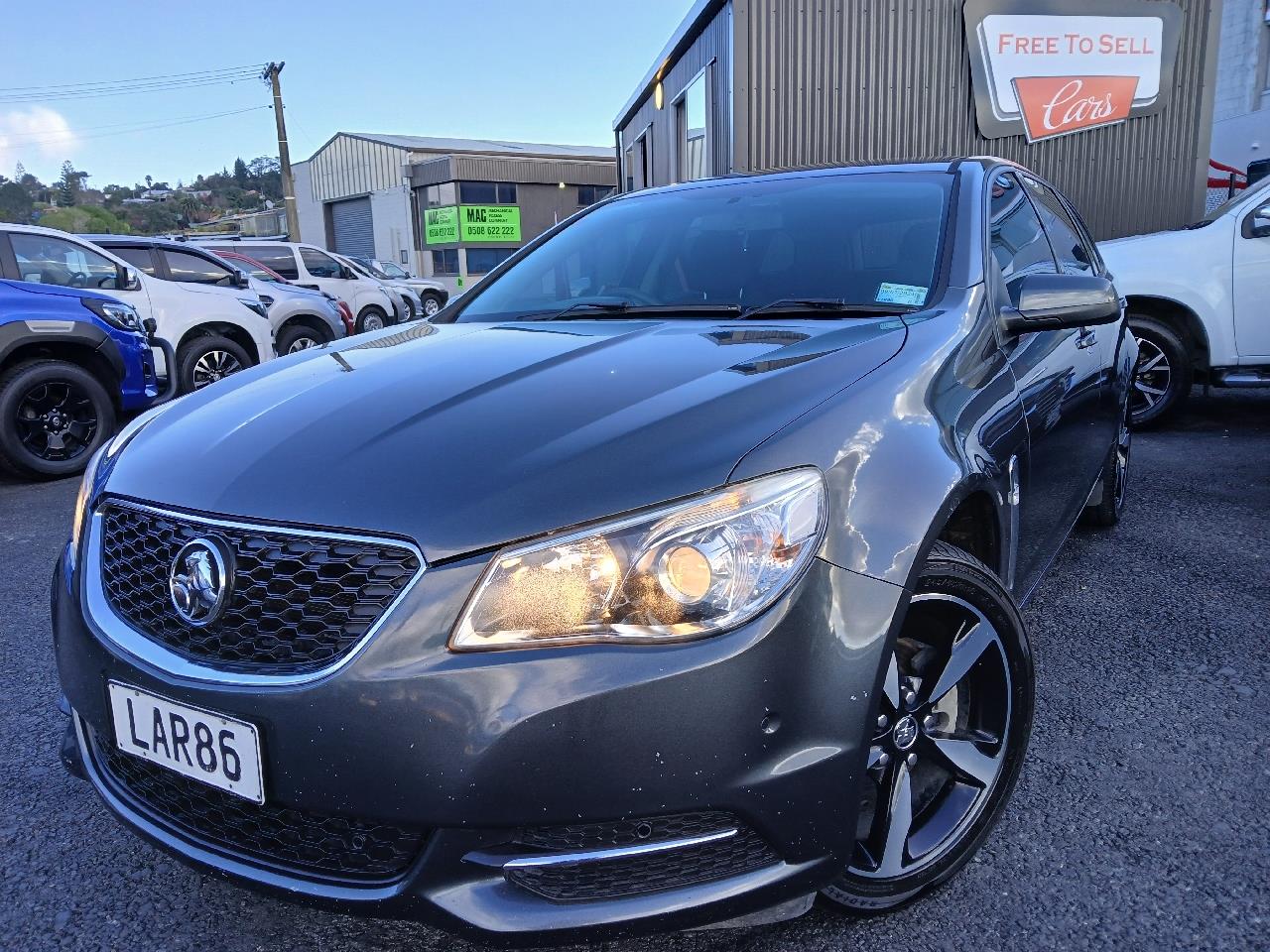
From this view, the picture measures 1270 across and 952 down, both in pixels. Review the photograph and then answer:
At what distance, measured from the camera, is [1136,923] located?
1746 millimetres

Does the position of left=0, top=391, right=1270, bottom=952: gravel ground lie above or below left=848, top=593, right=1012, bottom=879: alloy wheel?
below

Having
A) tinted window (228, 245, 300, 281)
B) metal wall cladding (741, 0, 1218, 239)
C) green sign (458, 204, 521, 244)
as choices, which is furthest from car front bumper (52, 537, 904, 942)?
green sign (458, 204, 521, 244)

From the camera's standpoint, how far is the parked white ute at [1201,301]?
5.93 meters

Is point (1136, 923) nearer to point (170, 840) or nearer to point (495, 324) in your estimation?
point (170, 840)

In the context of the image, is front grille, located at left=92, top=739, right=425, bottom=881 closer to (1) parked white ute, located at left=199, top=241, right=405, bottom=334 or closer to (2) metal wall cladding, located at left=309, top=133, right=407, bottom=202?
(1) parked white ute, located at left=199, top=241, right=405, bottom=334

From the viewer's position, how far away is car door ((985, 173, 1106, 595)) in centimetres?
235

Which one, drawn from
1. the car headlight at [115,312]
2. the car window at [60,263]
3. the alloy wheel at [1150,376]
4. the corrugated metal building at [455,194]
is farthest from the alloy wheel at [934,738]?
the corrugated metal building at [455,194]

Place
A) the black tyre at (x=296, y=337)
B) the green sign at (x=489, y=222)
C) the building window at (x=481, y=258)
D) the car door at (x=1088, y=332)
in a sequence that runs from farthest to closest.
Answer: the building window at (x=481, y=258) → the green sign at (x=489, y=222) → the black tyre at (x=296, y=337) → the car door at (x=1088, y=332)

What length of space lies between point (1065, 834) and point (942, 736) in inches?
18.0

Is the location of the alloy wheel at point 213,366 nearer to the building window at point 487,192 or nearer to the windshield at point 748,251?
the windshield at point 748,251

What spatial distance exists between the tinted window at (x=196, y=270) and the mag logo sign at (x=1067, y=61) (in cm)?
755

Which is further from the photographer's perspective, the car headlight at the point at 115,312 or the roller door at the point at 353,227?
the roller door at the point at 353,227

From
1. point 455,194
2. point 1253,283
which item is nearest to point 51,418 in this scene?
point 1253,283

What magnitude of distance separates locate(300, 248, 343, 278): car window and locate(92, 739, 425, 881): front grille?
14.3 m
